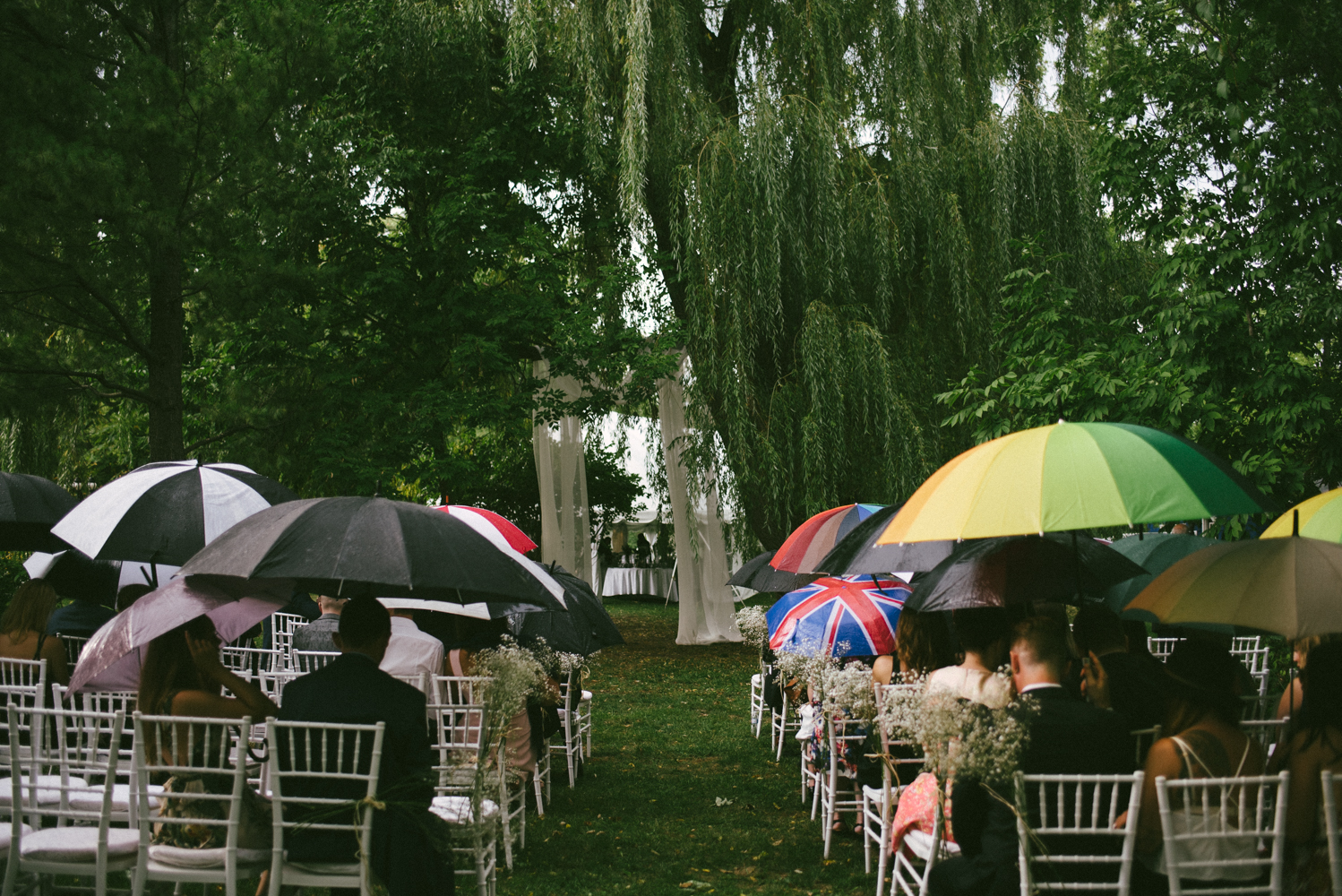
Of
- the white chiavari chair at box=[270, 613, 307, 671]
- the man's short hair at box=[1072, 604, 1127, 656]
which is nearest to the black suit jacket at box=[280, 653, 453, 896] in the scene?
the man's short hair at box=[1072, 604, 1127, 656]

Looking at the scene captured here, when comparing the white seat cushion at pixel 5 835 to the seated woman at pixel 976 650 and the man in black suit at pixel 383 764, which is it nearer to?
the man in black suit at pixel 383 764

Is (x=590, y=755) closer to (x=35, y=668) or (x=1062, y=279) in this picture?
(x=35, y=668)

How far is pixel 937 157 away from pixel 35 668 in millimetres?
10789

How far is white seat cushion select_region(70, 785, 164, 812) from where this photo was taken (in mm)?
4082

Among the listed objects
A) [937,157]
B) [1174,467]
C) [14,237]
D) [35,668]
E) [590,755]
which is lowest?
[590,755]

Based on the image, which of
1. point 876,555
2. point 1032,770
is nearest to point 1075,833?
point 1032,770

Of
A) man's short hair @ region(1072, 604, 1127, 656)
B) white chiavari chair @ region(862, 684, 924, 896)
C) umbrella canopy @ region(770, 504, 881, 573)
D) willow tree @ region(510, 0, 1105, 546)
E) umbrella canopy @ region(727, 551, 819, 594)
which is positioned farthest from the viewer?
willow tree @ region(510, 0, 1105, 546)

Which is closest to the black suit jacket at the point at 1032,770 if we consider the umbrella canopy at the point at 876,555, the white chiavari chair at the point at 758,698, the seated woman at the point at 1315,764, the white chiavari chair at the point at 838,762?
the seated woman at the point at 1315,764

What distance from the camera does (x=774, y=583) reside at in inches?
386

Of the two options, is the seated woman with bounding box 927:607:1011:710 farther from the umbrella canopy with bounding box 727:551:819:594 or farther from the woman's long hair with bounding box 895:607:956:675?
the umbrella canopy with bounding box 727:551:819:594

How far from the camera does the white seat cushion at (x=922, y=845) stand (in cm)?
407

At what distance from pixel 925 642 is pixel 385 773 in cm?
259

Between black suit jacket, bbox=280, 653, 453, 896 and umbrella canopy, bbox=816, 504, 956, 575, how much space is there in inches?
92.5

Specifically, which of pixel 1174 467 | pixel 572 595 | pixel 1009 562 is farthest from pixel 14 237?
pixel 1174 467
